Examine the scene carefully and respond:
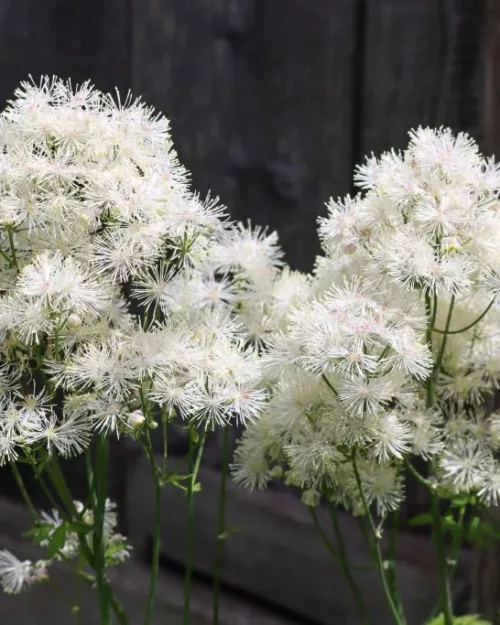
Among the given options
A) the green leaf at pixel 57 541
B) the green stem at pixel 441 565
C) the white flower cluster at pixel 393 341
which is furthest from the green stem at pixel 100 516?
the green stem at pixel 441 565

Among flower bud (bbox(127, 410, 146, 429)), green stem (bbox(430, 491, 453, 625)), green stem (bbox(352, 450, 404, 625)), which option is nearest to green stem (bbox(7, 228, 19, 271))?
flower bud (bbox(127, 410, 146, 429))

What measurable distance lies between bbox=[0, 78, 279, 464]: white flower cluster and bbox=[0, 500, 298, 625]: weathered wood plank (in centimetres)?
56

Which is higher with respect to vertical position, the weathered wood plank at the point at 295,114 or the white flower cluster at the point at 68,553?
the weathered wood plank at the point at 295,114

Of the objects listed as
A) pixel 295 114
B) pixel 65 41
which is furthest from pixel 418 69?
pixel 65 41

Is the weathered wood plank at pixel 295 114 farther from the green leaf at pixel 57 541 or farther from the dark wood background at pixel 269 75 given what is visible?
the green leaf at pixel 57 541

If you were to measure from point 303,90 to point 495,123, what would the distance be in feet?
0.90

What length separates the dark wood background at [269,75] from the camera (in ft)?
3.97

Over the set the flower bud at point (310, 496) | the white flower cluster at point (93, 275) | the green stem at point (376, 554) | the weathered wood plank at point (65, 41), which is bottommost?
the green stem at point (376, 554)

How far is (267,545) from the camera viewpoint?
135 centimetres

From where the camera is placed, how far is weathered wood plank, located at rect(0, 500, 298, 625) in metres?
1.28

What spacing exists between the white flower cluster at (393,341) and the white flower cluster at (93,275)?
0.07 m

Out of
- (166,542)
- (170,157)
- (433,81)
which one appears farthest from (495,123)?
(166,542)

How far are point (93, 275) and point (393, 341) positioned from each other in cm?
26

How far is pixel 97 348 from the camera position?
0.76 metres
